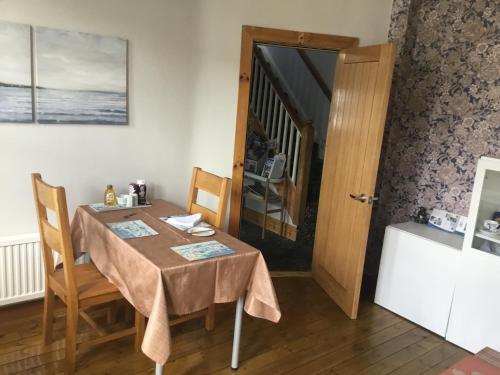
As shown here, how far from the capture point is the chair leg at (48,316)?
229 centimetres

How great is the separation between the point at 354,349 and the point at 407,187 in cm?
144

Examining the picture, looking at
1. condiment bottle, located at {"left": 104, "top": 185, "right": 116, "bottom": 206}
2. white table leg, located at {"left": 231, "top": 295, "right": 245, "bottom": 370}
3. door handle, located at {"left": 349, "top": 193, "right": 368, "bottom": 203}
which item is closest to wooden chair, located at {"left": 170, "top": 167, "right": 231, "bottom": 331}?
white table leg, located at {"left": 231, "top": 295, "right": 245, "bottom": 370}

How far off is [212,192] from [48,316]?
3.78 feet

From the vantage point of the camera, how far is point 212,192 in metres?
2.63

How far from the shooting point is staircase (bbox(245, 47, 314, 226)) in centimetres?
448

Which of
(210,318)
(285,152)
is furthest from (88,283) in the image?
(285,152)

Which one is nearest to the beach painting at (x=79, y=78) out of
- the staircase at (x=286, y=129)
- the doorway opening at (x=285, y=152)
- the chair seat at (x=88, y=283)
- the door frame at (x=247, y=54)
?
the door frame at (x=247, y=54)

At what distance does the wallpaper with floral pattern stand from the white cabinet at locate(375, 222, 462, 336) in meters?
0.36

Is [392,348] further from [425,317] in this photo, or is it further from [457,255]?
[457,255]

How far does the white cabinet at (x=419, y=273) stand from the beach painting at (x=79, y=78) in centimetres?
213

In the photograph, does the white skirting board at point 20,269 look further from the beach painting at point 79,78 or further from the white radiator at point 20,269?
the beach painting at point 79,78

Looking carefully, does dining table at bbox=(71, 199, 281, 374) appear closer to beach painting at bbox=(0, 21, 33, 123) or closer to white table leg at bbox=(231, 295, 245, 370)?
white table leg at bbox=(231, 295, 245, 370)

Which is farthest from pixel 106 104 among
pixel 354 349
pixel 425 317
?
pixel 425 317

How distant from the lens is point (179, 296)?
6.15ft
